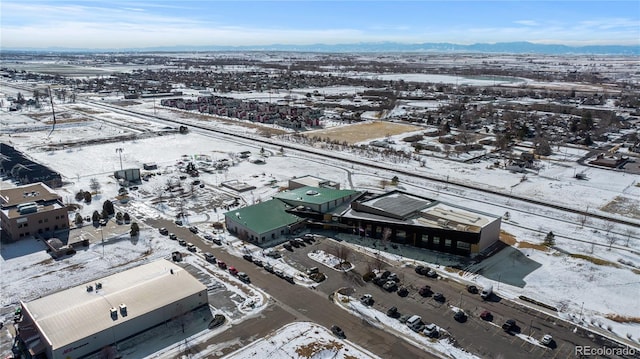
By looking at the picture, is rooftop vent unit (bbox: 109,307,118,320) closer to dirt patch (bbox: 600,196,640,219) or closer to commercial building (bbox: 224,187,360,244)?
commercial building (bbox: 224,187,360,244)

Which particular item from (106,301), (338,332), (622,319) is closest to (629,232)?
(622,319)

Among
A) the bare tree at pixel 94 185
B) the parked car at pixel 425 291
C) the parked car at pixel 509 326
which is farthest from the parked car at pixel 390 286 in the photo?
the bare tree at pixel 94 185

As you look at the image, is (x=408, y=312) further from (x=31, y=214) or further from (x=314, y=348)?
(x=31, y=214)

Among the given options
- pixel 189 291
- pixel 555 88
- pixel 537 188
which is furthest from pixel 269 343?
pixel 555 88

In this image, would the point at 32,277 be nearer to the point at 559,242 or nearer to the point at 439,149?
the point at 559,242

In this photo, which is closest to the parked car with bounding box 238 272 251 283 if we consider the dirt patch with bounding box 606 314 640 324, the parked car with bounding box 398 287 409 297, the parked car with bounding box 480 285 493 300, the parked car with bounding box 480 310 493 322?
the parked car with bounding box 398 287 409 297

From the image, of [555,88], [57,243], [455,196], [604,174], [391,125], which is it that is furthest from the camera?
[555,88]
